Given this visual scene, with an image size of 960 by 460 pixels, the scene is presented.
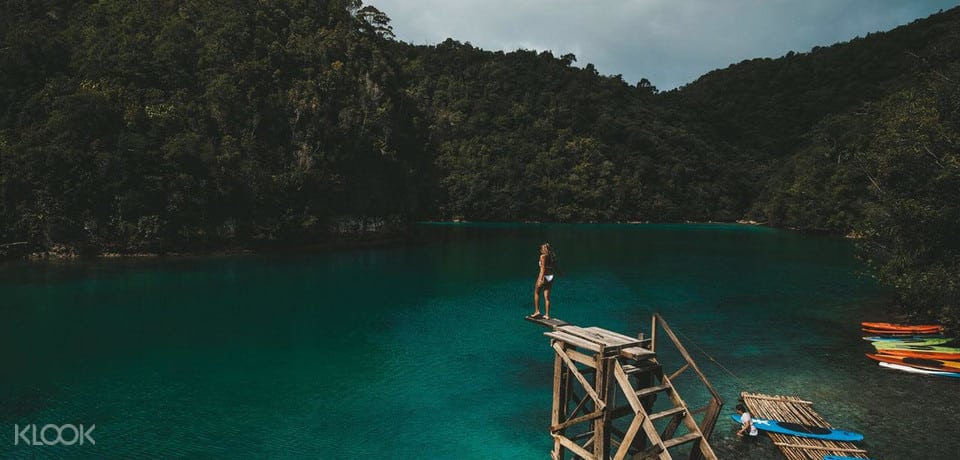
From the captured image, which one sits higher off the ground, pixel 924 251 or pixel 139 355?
pixel 924 251

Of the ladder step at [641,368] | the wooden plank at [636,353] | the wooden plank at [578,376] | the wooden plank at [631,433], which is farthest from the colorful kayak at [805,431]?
the wooden plank at [631,433]

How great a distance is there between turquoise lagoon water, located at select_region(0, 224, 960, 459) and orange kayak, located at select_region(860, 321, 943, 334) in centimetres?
133

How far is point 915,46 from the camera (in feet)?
449

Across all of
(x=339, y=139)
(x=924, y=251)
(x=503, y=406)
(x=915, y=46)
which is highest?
(x=915, y=46)

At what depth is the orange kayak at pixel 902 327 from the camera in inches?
1021

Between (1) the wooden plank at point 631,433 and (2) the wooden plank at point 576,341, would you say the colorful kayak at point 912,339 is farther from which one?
(1) the wooden plank at point 631,433

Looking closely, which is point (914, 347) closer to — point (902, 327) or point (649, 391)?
point (902, 327)

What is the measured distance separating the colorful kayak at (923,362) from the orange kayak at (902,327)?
4.45 m

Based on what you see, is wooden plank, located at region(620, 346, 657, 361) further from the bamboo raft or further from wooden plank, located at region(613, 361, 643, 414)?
the bamboo raft

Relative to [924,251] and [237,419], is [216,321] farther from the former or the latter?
[924,251]

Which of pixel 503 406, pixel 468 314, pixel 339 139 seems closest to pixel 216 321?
pixel 468 314

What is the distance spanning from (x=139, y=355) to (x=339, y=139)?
56649mm

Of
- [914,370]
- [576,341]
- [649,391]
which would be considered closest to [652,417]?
[649,391]

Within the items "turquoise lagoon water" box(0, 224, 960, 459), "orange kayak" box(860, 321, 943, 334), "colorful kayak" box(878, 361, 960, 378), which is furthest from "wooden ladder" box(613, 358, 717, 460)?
"orange kayak" box(860, 321, 943, 334)
